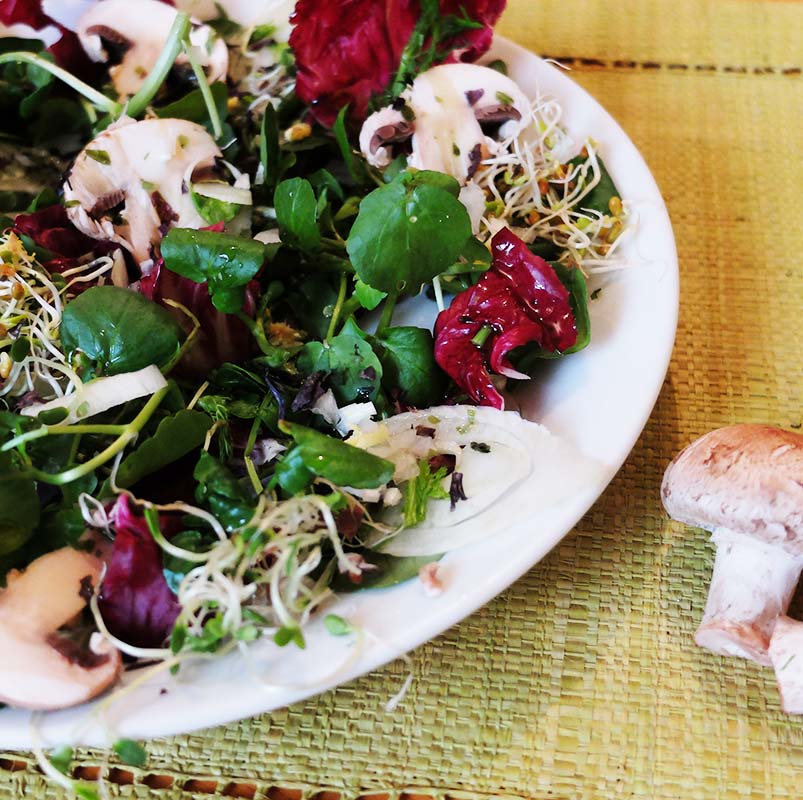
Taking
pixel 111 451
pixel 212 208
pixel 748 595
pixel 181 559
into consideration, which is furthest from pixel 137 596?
pixel 748 595

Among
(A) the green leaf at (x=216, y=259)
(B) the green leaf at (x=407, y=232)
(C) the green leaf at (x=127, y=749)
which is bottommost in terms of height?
(C) the green leaf at (x=127, y=749)

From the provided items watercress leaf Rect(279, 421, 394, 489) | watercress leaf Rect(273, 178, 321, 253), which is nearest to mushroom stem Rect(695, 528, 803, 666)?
watercress leaf Rect(279, 421, 394, 489)

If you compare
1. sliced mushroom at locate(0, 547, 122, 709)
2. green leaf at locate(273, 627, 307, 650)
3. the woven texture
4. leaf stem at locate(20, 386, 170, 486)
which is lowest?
the woven texture

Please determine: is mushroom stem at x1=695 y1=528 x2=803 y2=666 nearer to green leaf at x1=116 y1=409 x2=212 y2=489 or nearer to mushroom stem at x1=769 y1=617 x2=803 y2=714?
mushroom stem at x1=769 y1=617 x2=803 y2=714

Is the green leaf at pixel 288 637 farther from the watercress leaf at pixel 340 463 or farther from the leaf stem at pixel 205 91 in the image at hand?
the leaf stem at pixel 205 91

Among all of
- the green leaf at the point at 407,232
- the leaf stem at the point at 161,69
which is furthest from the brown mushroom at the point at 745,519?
the leaf stem at the point at 161,69
